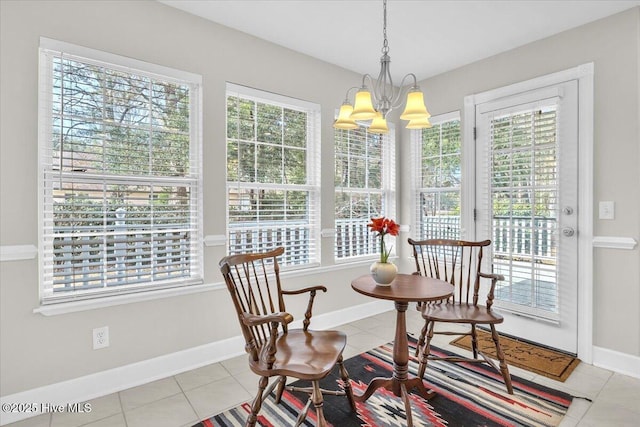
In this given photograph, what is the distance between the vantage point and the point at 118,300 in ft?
7.39

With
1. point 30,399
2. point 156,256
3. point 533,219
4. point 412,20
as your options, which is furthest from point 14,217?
point 533,219

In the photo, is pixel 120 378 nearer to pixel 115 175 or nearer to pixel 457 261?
pixel 115 175

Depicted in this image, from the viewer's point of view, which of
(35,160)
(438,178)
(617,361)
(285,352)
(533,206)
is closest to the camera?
(285,352)

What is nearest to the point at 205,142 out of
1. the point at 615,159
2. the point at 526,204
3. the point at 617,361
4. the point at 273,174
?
the point at 273,174

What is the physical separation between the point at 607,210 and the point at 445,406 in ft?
6.32

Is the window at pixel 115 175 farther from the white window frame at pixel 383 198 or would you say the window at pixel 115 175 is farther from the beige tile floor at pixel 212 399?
the white window frame at pixel 383 198

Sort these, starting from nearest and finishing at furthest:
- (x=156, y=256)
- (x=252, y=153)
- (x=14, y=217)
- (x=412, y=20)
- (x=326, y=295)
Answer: (x=14, y=217) < (x=156, y=256) < (x=412, y=20) < (x=252, y=153) < (x=326, y=295)

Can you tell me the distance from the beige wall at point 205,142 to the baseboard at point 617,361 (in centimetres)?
5

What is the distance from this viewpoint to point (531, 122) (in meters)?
2.98

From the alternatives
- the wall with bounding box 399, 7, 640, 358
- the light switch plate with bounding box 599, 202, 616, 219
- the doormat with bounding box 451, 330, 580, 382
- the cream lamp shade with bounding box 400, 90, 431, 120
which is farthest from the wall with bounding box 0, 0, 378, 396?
the light switch plate with bounding box 599, 202, 616, 219

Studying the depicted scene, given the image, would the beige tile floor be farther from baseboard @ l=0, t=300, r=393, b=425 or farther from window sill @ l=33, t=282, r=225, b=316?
window sill @ l=33, t=282, r=225, b=316

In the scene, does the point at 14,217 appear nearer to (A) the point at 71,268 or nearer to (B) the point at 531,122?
(A) the point at 71,268

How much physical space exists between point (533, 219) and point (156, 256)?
3.13 meters

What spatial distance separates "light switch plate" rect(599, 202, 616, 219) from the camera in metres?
2.55
